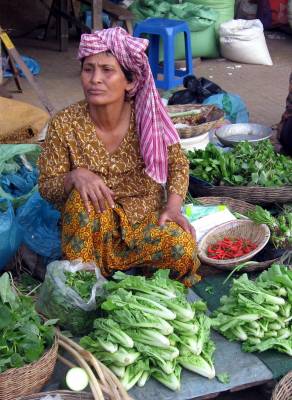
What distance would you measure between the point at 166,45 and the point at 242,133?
2525 millimetres

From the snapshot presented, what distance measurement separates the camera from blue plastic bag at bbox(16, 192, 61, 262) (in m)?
3.49

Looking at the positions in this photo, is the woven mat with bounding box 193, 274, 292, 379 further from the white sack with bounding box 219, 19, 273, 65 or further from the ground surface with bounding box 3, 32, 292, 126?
the white sack with bounding box 219, 19, 273, 65

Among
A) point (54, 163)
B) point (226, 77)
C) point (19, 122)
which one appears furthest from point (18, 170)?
point (226, 77)

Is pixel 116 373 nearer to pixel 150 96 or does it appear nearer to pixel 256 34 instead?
pixel 150 96

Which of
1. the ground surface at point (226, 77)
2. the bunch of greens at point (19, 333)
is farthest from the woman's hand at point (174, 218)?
the ground surface at point (226, 77)

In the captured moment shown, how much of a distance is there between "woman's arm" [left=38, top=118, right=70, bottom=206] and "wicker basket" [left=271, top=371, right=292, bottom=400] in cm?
127

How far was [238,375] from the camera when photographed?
2.65 meters

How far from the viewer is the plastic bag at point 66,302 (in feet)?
8.93

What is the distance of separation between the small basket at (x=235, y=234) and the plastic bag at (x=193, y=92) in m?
2.00

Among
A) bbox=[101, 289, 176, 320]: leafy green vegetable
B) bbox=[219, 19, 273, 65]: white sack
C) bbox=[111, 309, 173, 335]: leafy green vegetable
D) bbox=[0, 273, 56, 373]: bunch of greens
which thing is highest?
bbox=[0, 273, 56, 373]: bunch of greens

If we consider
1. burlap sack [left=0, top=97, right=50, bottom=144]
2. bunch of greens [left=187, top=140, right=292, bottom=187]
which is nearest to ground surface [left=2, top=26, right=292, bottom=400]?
burlap sack [left=0, top=97, right=50, bottom=144]

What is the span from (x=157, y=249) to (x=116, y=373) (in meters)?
0.77

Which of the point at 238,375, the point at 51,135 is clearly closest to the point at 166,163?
the point at 51,135

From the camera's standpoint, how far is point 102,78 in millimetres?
2930
